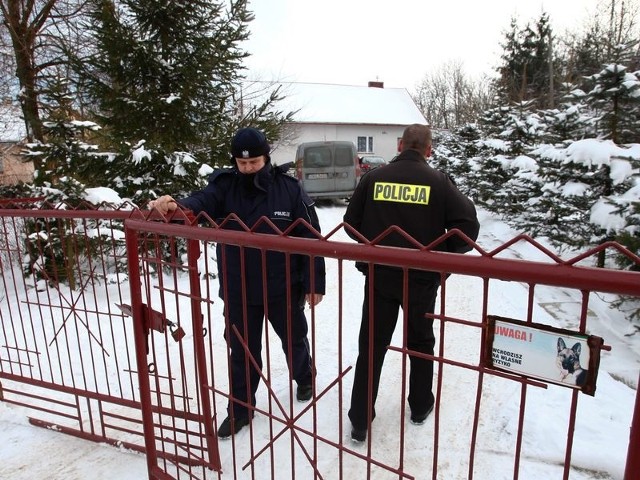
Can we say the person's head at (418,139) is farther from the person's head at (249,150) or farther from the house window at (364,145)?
the house window at (364,145)

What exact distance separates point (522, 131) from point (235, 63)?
6771 millimetres

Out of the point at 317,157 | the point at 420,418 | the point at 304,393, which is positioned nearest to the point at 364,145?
the point at 317,157

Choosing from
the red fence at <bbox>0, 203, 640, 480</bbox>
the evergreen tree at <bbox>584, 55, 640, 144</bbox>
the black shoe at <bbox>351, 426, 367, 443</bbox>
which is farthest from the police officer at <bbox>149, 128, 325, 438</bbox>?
the evergreen tree at <bbox>584, 55, 640, 144</bbox>

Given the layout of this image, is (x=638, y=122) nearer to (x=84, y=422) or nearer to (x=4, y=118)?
(x=84, y=422)

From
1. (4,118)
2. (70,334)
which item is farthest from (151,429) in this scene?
(4,118)

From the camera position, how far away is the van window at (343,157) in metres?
12.5

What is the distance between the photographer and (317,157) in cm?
1250

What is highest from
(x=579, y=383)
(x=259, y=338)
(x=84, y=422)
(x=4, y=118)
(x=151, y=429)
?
(x=4, y=118)

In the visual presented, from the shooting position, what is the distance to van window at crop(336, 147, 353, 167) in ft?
41.2

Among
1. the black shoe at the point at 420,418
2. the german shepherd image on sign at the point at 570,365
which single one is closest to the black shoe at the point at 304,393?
the black shoe at the point at 420,418

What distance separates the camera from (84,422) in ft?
10.4

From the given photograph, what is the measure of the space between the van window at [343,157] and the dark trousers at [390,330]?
1021 centimetres

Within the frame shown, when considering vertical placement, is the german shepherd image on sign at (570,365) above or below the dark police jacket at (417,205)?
below

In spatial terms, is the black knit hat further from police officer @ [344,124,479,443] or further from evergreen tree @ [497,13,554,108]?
evergreen tree @ [497,13,554,108]
